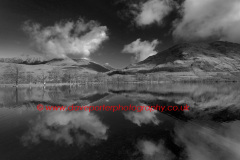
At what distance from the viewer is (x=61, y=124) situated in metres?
27.2

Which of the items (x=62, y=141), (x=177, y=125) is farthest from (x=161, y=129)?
(x=62, y=141)

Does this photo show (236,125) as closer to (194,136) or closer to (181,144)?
(194,136)

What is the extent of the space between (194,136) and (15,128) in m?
26.5

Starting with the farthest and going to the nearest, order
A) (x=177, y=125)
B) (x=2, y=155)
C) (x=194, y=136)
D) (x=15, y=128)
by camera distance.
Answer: (x=177, y=125) < (x=15, y=128) < (x=194, y=136) < (x=2, y=155)

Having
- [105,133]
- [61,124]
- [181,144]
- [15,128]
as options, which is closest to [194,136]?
[181,144]

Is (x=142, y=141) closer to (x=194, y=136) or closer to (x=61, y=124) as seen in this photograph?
(x=194, y=136)

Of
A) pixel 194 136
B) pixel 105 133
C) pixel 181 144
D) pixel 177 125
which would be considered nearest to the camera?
pixel 181 144

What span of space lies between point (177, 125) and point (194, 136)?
17.8ft

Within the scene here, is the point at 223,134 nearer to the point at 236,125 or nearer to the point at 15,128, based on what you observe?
the point at 236,125

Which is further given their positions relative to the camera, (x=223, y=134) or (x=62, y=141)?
(x=223, y=134)

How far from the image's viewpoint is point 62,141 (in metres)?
19.5

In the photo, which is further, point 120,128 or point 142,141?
point 120,128

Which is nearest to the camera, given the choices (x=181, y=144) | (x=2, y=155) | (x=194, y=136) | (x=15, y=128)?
(x=2, y=155)

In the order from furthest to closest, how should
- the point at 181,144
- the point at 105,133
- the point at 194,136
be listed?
the point at 105,133 < the point at 194,136 < the point at 181,144
